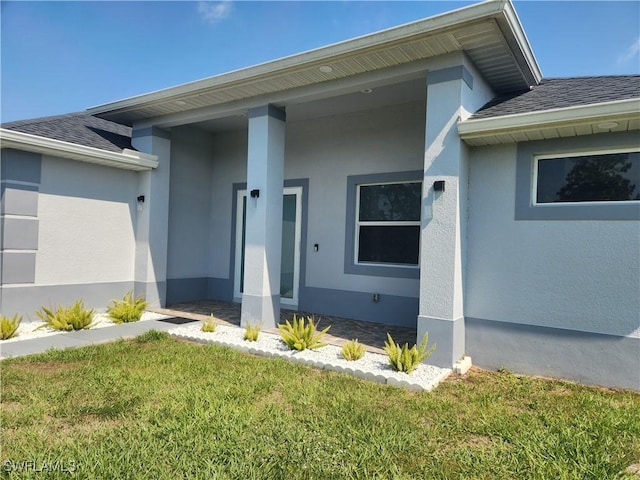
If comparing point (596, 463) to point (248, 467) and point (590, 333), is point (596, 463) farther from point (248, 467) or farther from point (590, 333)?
point (248, 467)

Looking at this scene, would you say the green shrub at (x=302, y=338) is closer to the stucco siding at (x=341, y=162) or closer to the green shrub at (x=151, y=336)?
the green shrub at (x=151, y=336)

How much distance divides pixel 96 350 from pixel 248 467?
371cm

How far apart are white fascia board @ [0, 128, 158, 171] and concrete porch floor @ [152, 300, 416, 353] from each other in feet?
10.1

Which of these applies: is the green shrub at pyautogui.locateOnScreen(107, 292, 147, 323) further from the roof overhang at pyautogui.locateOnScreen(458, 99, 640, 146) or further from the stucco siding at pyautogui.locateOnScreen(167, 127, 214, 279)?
the roof overhang at pyautogui.locateOnScreen(458, 99, 640, 146)

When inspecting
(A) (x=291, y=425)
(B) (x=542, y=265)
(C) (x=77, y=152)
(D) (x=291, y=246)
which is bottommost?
(A) (x=291, y=425)

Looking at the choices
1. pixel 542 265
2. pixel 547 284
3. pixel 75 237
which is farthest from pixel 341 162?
pixel 75 237

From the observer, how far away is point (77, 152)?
24.1 ft

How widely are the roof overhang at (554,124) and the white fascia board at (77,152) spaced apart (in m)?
6.32

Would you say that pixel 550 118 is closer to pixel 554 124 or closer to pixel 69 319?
pixel 554 124

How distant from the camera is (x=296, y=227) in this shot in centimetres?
893

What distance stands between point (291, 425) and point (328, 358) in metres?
1.87

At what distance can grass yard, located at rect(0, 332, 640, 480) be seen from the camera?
2.86 metres

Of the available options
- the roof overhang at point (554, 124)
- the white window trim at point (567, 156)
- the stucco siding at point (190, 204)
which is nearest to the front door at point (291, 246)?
the stucco siding at point (190, 204)

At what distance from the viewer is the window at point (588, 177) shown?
182 inches
